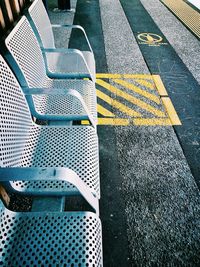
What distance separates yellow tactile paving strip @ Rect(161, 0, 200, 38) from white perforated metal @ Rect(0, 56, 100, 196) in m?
5.67

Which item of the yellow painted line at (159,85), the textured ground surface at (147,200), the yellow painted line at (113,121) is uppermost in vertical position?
the yellow painted line at (159,85)

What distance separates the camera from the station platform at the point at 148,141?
2086mm

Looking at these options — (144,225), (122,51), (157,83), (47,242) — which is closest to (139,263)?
(144,225)

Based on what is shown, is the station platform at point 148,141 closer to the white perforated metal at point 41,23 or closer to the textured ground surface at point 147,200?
the textured ground surface at point 147,200

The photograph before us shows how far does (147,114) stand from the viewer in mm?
3520

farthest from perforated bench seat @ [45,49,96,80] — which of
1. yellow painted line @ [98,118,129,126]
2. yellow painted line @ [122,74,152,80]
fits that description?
yellow painted line @ [122,74,152,80]

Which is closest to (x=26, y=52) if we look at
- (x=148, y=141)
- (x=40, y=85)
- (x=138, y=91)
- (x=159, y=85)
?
(x=40, y=85)

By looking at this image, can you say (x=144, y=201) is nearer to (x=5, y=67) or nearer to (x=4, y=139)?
(x=4, y=139)

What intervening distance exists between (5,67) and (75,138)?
76cm

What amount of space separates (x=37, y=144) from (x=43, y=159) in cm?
19

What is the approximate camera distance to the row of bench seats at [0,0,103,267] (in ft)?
4.31

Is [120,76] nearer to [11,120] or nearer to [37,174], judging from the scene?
[11,120]

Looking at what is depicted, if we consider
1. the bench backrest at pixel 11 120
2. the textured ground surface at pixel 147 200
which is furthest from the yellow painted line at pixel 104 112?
the bench backrest at pixel 11 120

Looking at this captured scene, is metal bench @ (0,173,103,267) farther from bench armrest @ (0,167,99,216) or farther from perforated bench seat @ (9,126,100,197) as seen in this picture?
perforated bench seat @ (9,126,100,197)
